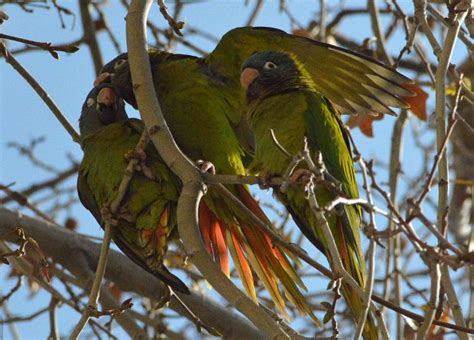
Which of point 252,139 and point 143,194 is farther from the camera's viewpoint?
point 252,139

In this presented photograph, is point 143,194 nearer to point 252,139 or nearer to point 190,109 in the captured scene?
point 190,109

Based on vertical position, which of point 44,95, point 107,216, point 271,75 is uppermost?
point 271,75

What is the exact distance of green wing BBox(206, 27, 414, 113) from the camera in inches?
142

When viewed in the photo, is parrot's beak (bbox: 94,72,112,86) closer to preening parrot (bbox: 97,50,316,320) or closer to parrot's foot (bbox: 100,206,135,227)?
preening parrot (bbox: 97,50,316,320)

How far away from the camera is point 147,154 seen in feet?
10.8

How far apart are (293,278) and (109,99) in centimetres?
116

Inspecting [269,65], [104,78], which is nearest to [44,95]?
[104,78]

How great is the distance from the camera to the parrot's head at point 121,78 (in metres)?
3.78

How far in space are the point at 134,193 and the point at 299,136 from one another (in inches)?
28.6

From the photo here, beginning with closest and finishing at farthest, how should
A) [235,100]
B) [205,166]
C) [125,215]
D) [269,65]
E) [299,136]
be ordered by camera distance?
[205,166]
[125,215]
[299,136]
[269,65]
[235,100]

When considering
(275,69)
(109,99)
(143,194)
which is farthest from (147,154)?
(275,69)

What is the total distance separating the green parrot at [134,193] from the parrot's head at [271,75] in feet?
1.71

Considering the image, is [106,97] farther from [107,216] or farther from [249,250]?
[249,250]

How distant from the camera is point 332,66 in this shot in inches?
148
